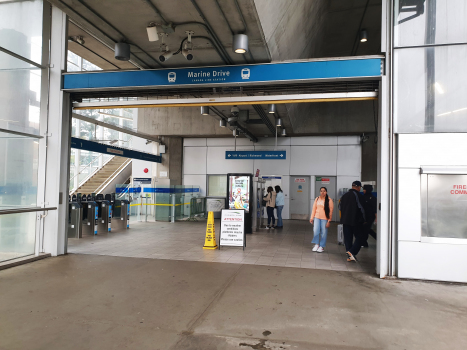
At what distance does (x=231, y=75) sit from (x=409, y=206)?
159 inches

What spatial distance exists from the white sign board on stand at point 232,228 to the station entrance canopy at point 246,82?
2880 millimetres

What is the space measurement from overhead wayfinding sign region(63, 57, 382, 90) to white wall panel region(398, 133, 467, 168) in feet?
4.33

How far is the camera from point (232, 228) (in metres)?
8.27

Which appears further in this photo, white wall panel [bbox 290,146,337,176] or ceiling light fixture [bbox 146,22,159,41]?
white wall panel [bbox 290,146,337,176]

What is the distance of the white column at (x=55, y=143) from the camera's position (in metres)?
7.08

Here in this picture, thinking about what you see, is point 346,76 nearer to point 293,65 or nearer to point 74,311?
point 293,65

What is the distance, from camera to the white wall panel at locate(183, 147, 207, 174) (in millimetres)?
16938

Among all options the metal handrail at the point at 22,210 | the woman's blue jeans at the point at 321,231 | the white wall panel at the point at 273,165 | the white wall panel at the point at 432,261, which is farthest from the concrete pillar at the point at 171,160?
the white wall panel at the point at 432,261

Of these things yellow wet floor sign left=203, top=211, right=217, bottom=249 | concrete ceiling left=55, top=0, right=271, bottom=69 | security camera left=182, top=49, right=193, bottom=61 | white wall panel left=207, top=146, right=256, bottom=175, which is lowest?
yellow wet floor sign left=203, top=211, right=217, bottom=249

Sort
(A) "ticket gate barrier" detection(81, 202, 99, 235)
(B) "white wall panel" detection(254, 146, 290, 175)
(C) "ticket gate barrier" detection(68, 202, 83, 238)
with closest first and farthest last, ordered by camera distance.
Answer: (C) "ticket gate barrier" detection(68, 202, 83, 238) < (A) "ticket gate barrier" detection(81, 202, 99, 235) < (B) "white wall panel" detection(254, 146, 290, 175)

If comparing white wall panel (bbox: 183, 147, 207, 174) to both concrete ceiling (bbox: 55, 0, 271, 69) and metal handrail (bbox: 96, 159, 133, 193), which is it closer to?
metal handrail (bbox: 96, 159, 133, 193)

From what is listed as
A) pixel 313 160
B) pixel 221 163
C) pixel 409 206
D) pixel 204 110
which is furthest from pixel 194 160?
pixel 409 206

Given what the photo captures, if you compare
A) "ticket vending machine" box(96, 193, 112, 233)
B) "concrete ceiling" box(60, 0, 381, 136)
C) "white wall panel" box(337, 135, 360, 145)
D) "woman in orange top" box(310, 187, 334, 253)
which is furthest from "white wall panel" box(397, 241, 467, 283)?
"white wall panel" box(337, 135, 360, 145)

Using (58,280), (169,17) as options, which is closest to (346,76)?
(169,17)
